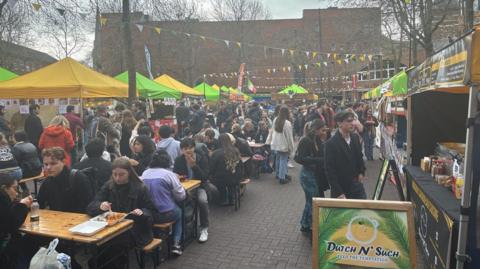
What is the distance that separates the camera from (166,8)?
13.5 meters

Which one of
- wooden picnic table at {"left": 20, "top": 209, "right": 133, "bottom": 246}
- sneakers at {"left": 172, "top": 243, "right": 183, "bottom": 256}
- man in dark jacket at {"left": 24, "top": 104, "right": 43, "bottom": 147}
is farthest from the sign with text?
man in dark jacket at {"left": 24, "top": 104, "right": 43, "bottom": 147}

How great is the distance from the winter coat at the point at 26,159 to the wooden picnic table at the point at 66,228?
3.02 metres

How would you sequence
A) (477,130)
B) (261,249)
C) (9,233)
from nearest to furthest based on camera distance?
(477,130)
(9,233)
(261,249)

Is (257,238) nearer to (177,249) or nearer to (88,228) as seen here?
(177,249)

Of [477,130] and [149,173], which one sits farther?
[149,173]

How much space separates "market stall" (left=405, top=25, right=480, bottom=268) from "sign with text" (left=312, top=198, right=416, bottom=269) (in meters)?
0.36

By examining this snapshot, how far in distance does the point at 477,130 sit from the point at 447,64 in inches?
21.6

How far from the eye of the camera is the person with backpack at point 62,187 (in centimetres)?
436

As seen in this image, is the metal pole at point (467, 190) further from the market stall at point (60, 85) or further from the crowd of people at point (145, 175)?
the market stall at point (60, 85)

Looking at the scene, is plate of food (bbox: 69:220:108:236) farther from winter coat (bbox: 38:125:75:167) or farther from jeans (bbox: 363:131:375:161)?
jeans (bbox: 363:131:375:161)

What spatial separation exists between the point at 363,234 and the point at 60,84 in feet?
28.9

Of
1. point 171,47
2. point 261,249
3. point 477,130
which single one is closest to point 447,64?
point 477,130

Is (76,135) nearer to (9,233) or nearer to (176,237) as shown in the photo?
(176,237)

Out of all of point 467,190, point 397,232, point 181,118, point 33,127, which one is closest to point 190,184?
point 397,232
